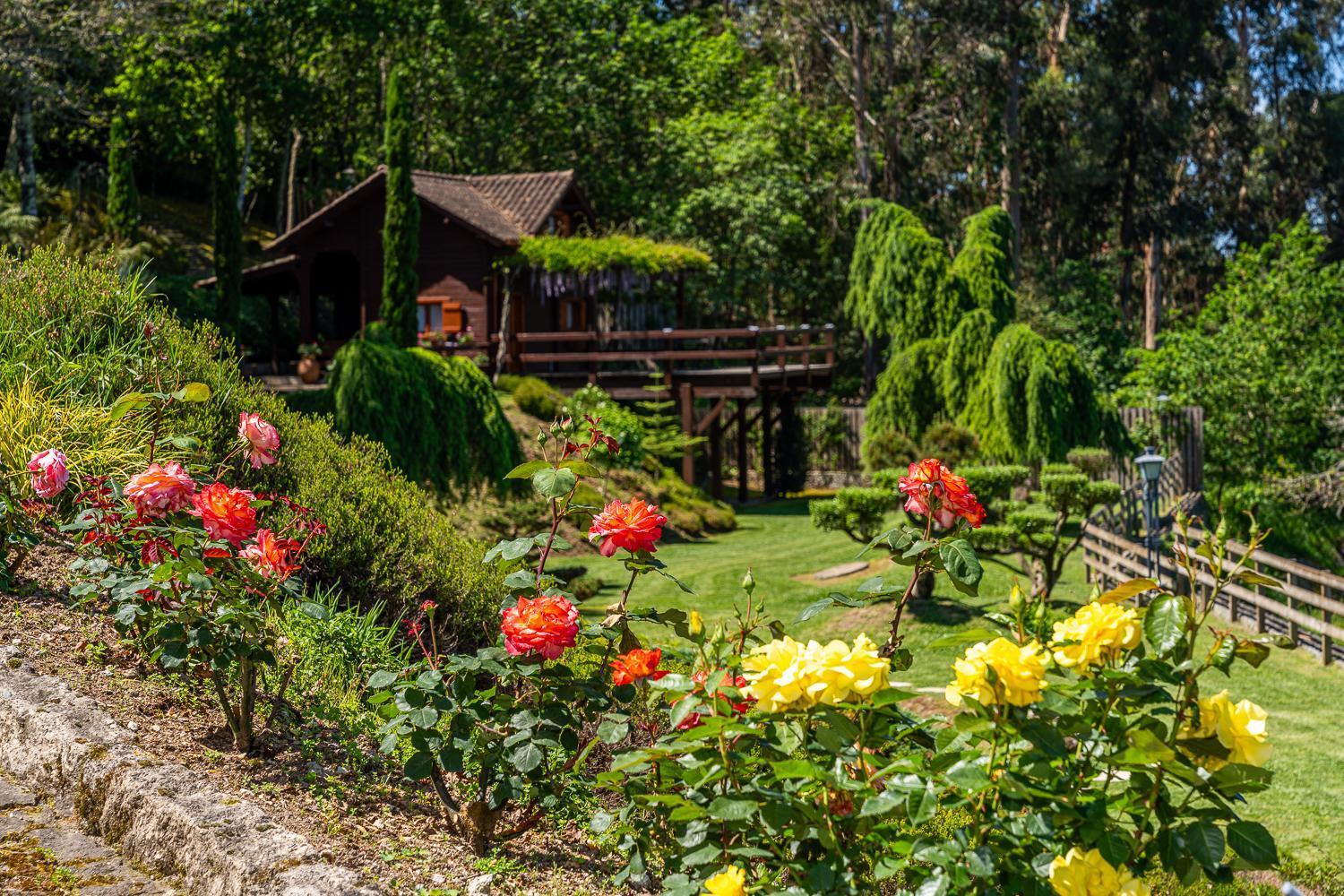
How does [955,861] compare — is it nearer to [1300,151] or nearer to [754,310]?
[754,310]

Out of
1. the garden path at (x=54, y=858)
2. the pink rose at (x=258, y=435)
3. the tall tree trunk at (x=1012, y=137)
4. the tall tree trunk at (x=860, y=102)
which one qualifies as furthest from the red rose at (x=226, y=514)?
the tall tree trunk at (x=1012, y=137)

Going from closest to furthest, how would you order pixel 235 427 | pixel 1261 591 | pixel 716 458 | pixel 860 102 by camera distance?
pixel 235 427
pixel 1261 591
pixel 716 458
pixel 860 102

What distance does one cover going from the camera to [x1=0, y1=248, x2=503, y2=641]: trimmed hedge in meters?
6.21

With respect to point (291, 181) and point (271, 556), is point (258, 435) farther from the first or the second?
point (291, 181)

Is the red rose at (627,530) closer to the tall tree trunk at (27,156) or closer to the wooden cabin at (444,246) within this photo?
the tall tree trunk at (27,156)

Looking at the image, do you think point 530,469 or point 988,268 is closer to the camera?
point 530,469

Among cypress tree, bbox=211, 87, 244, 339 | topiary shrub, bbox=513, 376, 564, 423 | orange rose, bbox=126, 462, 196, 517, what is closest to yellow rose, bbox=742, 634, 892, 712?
orange rose, bbox=126, 462, 196, 517

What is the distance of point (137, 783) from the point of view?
3.67 m

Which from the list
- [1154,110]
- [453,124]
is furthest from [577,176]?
[1154,110]

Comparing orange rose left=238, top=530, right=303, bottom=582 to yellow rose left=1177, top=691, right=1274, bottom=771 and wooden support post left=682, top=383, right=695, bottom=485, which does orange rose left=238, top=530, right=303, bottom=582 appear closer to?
yellow rose left=1177, top=691, right=1274, bottom=771

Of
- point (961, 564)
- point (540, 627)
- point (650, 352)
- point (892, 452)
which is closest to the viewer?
point (961, 564)

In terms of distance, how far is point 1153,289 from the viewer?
3753cm

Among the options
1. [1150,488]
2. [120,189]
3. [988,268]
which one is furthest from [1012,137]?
[120,189]

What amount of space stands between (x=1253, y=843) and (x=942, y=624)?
11.1 metres
